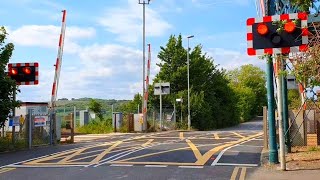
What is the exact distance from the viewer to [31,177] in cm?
1177

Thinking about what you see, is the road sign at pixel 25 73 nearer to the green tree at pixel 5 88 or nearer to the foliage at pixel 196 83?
the green tree at pixel 5 88

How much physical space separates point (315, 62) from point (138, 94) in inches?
1628

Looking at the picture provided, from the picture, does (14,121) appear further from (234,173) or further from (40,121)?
(234,173)

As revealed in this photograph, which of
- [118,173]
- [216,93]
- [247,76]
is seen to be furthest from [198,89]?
[247,76]

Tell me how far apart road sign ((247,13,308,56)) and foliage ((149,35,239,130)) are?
34.5 meters

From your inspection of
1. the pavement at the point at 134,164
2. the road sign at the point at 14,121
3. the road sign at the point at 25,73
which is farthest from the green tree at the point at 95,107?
the pavement at the point at 134,164

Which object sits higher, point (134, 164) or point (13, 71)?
point (13, 71)

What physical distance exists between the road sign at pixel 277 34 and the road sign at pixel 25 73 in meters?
12.6

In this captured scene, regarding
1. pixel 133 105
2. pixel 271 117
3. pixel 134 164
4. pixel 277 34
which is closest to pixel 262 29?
pixel 277 34

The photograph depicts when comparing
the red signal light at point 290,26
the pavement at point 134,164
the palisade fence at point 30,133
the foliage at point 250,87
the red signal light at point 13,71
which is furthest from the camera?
the foliage at point 250,87

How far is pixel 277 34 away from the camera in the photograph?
11.3m

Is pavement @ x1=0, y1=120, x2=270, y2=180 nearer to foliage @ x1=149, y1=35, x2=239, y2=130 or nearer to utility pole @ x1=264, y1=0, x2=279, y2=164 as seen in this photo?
utility pole @ x1=264, y1=0, x2=279, y2=164

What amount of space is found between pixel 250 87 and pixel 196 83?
184ft

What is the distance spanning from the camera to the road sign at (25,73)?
21.5 metres
